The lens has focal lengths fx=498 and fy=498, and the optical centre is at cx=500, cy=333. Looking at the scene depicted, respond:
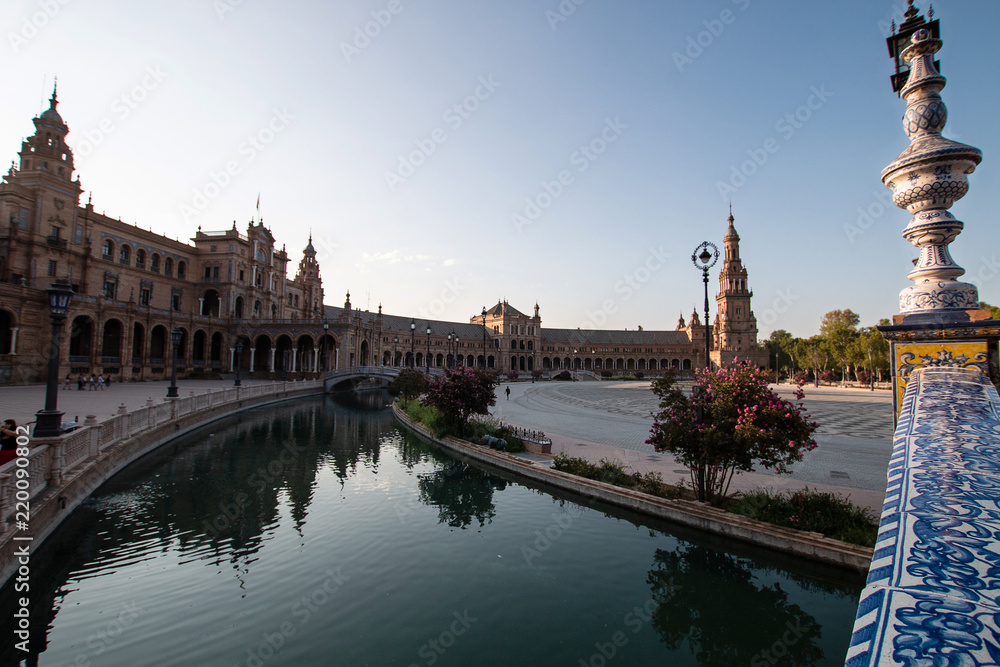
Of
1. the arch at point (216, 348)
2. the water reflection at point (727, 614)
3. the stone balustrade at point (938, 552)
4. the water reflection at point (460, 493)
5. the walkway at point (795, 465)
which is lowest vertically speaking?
the water reflection at point (727, 614)

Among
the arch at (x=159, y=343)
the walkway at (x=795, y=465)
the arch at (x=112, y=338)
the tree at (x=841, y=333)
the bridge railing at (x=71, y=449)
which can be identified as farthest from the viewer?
the tree at (x=841, y=333)

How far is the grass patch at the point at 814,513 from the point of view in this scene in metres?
8.59

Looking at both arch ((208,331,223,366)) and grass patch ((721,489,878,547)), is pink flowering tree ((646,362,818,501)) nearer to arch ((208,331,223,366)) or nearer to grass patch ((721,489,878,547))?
grass patch ((721,489,878,547))

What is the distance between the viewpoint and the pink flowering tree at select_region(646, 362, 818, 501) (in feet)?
29.9

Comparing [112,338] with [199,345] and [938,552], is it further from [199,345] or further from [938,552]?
[938,552]

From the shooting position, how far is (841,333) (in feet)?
226

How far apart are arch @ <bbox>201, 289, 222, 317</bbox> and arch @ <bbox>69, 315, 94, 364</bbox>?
46.9ft

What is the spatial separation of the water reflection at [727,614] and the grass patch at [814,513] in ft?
3.57

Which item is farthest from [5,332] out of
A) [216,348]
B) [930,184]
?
[930,184]

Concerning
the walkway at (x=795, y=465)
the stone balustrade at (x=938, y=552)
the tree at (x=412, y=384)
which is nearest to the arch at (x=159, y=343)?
the tree at (x=412, y=384)

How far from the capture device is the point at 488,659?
21.0ft

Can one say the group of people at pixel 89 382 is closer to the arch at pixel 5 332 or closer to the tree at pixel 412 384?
the arch at pixel 5 332

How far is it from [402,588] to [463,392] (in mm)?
11075

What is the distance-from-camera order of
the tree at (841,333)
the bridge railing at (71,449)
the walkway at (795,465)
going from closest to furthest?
1. the bridge railing at (71,449)
2. the walkway at (795,465)
3. the tree at (841,333)
